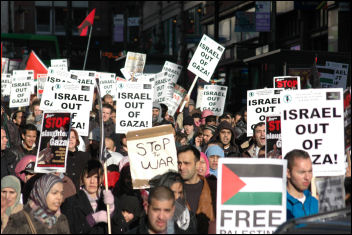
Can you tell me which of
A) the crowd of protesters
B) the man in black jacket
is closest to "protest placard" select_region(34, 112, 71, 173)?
the crowd of protesters

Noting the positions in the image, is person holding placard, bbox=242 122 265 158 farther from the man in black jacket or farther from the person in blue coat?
the man in black jacket

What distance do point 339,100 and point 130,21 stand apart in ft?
142

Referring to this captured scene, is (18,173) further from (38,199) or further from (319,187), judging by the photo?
(319,187)

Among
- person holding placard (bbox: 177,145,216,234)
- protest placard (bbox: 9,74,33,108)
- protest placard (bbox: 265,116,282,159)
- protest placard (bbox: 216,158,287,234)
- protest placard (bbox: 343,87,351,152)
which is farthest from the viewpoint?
protest placard (bbox: 9,74,33,108)

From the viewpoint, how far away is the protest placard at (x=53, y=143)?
914 cm

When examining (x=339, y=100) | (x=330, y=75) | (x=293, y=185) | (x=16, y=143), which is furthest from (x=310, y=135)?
(x=330, y=75)

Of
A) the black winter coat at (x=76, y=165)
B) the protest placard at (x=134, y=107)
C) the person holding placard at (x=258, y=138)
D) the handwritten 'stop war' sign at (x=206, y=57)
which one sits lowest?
the black winter coat at (x=76, y=165)

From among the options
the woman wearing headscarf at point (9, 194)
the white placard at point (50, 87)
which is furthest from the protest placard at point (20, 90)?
the woman wearing headscarf at point (9, 194)

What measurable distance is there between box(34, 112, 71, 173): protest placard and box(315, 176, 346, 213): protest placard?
12.2 feet

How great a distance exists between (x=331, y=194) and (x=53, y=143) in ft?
14.2

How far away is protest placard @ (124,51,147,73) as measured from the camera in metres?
19.0

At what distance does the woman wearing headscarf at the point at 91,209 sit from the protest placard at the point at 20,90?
11.3 meters

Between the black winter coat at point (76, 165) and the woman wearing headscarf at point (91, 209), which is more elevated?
the black winter coat at point (76, 165)

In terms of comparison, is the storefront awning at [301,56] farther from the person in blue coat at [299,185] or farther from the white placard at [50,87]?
the person in blue coat at [299,185]
